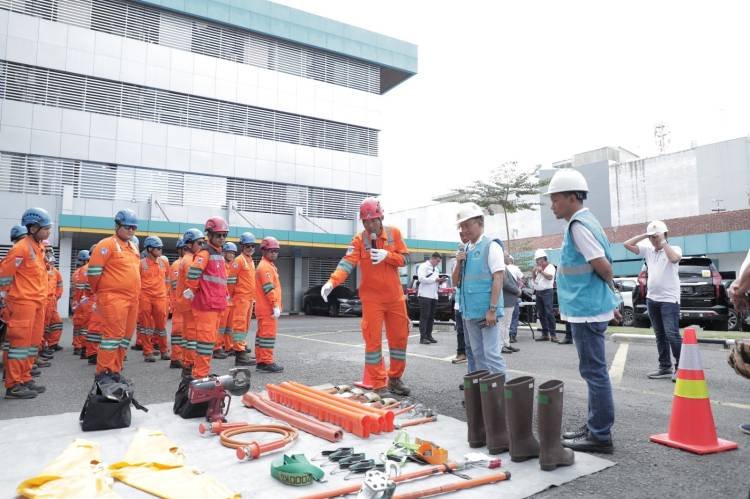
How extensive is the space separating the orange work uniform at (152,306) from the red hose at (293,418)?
451 cm

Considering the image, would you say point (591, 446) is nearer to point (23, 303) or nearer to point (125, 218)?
point (125, 218)

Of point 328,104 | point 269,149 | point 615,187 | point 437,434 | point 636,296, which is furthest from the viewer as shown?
point 615,187

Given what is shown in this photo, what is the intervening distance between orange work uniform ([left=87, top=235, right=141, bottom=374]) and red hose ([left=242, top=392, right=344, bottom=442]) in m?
1.89

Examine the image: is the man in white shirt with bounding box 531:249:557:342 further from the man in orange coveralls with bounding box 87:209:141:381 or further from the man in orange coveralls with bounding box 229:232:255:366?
the man in orange coveralls with bounding box 87:209:141:381

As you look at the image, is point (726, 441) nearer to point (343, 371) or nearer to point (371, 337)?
point (371, 337)

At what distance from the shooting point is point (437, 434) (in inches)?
169

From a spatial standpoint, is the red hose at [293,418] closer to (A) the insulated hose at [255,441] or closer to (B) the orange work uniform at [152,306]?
(A) the insulated hose at [255,441]

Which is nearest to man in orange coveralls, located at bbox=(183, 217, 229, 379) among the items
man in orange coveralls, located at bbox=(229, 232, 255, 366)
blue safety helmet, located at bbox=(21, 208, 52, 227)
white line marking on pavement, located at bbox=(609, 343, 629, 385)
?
blue safety helmet, located at bbox=(21, 208, 52, 227)

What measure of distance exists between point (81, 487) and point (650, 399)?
5518 millimetres

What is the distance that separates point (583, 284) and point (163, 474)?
3.35 meters

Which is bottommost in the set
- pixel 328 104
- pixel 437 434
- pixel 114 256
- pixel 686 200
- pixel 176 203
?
pixel 437 434

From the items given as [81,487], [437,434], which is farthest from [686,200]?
[81,487]

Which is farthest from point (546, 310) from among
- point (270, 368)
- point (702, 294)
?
point (270, 368)

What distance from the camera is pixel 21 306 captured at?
5988mm
